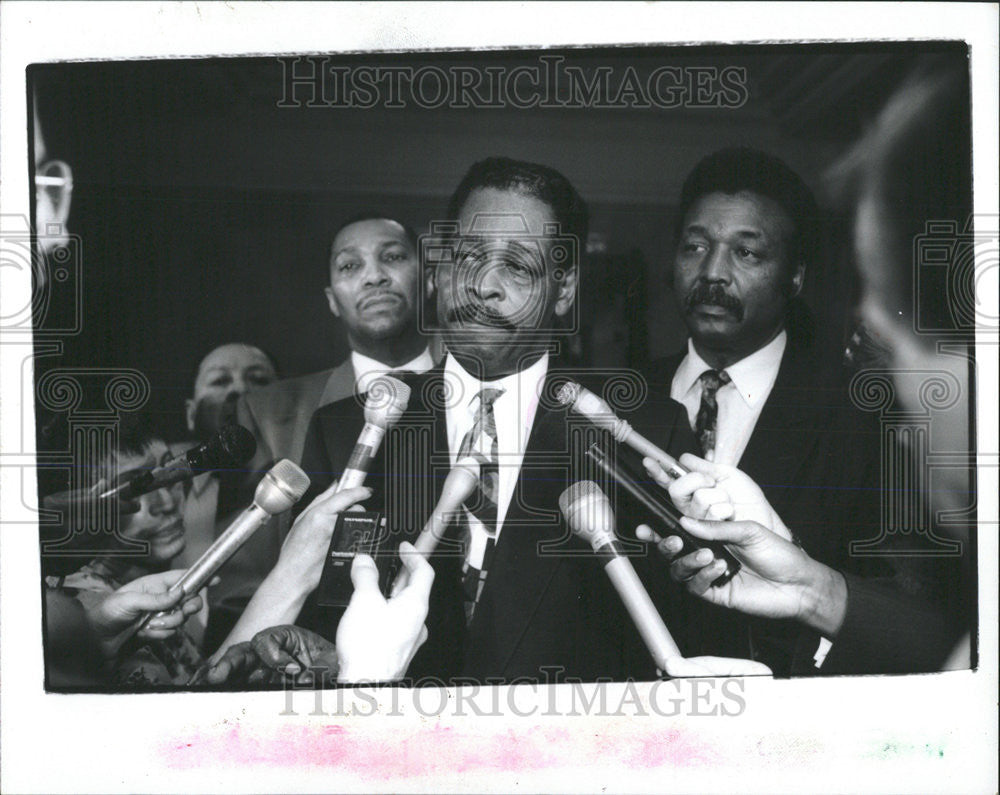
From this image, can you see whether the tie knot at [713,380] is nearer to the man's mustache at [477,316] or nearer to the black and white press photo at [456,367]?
the black and white press photo at [456,367]

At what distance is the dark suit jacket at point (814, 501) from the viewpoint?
101 inches

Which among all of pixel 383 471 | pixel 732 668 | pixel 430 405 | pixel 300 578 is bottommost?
pixel 732 668

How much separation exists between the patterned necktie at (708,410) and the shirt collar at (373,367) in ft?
2.46

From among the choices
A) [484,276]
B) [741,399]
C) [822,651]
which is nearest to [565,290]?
[484,276]

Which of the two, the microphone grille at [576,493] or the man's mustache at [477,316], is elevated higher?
the man's mustache at [477,316]

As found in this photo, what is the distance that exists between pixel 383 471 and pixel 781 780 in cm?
140

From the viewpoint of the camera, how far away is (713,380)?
258 cm

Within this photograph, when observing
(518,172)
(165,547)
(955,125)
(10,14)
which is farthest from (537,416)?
(10,14)

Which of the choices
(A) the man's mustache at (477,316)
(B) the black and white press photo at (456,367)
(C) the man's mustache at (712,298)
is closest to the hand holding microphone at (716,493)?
(B) the black and white press photo at (456,367)

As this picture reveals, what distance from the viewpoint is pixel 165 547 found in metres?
2.57

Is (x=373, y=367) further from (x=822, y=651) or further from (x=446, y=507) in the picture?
(x=822, y=651)

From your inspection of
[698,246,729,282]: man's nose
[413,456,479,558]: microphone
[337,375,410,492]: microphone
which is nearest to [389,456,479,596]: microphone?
[413,456,479,558]: microphone

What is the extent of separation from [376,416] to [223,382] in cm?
42

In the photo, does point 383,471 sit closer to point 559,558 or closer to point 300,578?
point 300,578
